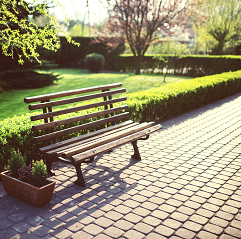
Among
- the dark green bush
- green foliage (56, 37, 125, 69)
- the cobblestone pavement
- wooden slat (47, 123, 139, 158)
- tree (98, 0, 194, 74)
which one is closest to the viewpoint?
the cobblestone pavement

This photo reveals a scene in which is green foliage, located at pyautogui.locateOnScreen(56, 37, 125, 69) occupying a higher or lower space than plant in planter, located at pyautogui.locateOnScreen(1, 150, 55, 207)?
higher

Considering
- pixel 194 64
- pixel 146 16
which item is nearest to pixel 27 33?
pixel 146 16

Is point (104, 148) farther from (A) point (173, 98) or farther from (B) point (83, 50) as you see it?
(B) point (83, 50)

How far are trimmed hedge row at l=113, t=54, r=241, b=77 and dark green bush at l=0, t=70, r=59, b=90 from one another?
8111 millimetres

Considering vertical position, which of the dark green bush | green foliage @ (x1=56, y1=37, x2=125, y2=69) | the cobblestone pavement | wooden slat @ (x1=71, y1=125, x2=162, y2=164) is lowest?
the cobblestone pavement

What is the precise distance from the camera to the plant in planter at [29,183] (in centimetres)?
336

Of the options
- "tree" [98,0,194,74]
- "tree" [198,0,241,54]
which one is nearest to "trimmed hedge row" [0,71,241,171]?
"tree" [98,0,194,74]

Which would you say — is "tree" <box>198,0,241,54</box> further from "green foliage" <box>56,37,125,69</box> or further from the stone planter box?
the stone planter box

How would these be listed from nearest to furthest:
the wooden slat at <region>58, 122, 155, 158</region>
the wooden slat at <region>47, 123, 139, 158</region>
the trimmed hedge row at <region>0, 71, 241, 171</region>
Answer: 1. the wooden slat at <region>58, 122, 155, 158</region>
2. the wooden slat at <region>47, 123, 139, 158</region>
3. the trimmed hedge row at <region>0, 71, 241, 171</region>

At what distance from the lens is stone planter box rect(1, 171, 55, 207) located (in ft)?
10.9

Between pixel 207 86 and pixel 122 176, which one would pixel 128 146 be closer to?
pixel 122 176

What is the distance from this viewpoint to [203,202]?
11.4 ft

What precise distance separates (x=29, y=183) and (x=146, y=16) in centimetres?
1853

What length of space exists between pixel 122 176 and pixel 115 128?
1.11 meters
